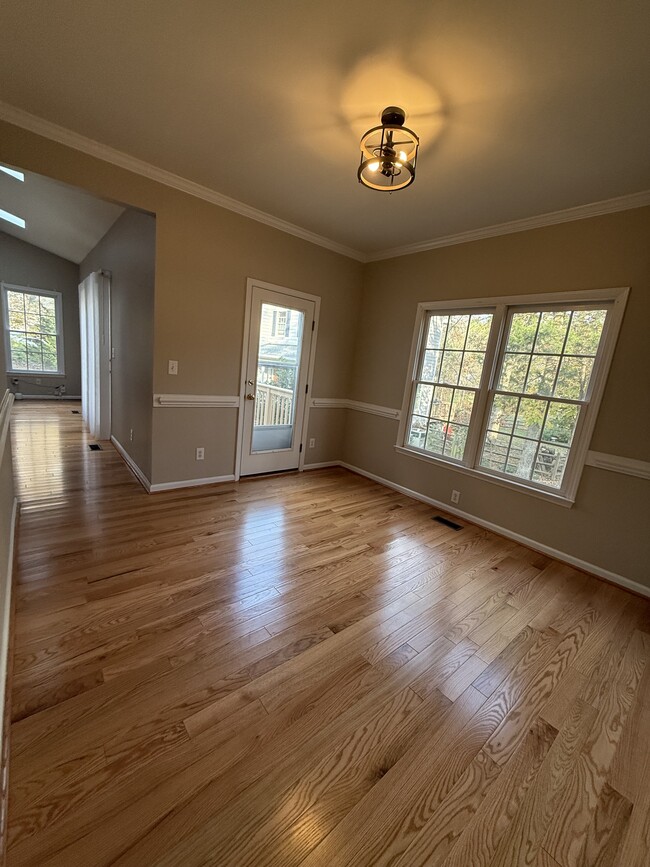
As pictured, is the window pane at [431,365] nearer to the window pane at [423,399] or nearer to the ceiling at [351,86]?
the window pane at [423,399]

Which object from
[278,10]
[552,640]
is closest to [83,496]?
[278,10]

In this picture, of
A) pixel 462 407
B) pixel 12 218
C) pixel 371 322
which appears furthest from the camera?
pixel 12 218

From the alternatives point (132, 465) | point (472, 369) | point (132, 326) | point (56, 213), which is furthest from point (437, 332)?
point (56, 213)

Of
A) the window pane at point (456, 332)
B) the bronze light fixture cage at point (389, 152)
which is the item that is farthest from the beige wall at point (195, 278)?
the bronze light fixture cage at point (389, 152)

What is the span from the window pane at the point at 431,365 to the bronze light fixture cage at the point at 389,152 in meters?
1.87

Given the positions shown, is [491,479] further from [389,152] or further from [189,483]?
[189,483]

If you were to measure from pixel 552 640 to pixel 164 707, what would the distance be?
6.42 feet

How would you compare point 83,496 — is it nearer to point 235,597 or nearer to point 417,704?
point 235,597

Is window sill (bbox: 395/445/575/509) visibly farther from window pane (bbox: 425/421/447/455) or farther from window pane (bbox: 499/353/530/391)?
window pane (bbox: 499/353/530/391)

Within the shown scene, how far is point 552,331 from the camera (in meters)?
2.75

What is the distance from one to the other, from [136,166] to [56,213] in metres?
2.70

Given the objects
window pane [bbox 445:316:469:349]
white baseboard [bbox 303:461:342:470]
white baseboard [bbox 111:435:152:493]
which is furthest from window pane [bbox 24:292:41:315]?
window pane [bbox 445:316:469:349]

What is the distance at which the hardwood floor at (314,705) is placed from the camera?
100 cm

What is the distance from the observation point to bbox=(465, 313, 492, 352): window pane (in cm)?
312
